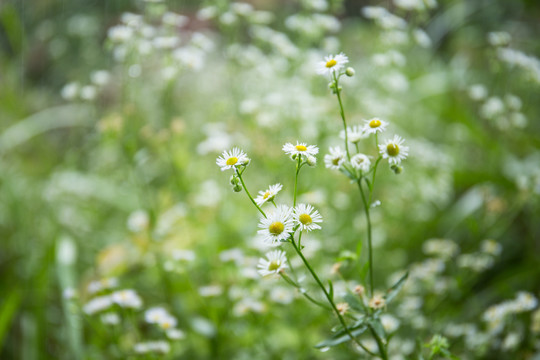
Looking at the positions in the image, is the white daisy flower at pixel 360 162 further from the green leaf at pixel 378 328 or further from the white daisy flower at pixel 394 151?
the green leaf at pixel 378 328

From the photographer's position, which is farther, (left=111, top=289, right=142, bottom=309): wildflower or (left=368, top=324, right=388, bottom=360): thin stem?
(left=111, top=289, right=142, bottom=309): wildflower

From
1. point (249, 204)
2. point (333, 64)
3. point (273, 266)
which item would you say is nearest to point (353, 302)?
point (273, 266)

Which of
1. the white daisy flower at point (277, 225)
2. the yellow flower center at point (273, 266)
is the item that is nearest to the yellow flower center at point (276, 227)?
the white daisy flower at point (277, 225)

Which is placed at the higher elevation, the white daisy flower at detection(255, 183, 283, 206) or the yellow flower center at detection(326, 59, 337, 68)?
the yellow flower center at detection(326, 59, 337, 68)

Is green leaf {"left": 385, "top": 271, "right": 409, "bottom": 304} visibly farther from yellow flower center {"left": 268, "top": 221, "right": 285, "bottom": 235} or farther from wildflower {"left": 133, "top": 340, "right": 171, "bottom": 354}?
wildflower {"left": 133, "top": 340, "right": 171, "bottom": 354}

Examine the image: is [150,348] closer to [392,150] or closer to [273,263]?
[273,263]

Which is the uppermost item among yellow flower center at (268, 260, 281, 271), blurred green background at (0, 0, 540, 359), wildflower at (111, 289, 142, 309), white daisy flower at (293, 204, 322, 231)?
blurred green background at (0, 0, 540, 359)

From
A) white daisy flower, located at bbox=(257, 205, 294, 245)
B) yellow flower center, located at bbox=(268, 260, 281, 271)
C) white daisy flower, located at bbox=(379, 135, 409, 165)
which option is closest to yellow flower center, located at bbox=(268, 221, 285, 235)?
white daisy flower, located at bbox=(257, 205, 294, 245)

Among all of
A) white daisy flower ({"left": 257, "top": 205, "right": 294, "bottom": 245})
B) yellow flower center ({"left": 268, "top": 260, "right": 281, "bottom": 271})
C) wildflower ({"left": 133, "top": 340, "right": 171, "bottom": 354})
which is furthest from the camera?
wildflower ({"left": 133, "top": 340, "right": 171, "bottom": 354})

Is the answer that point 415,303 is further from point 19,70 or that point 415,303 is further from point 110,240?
point 19,70

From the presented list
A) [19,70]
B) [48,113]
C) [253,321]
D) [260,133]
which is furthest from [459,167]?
[19,70]
